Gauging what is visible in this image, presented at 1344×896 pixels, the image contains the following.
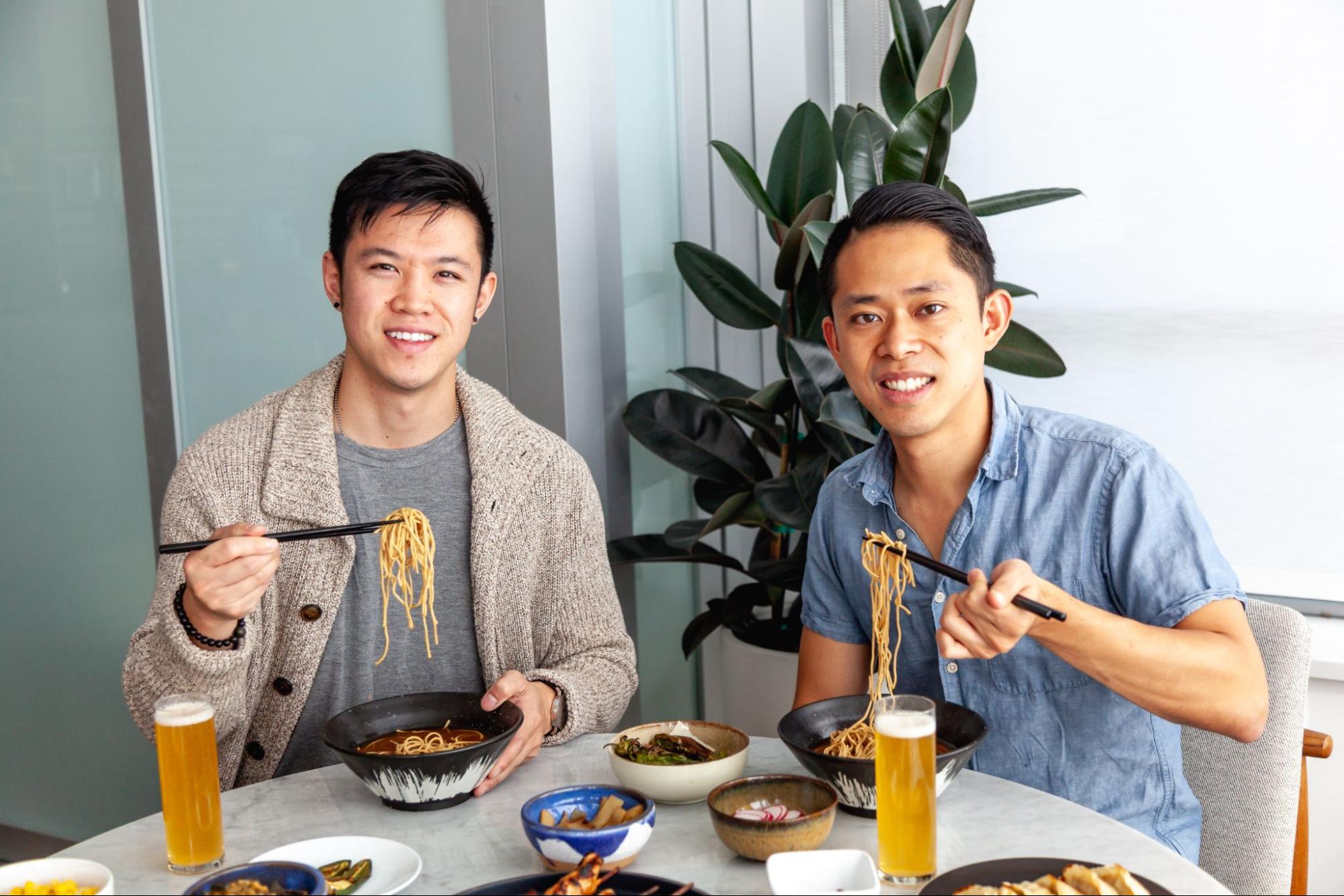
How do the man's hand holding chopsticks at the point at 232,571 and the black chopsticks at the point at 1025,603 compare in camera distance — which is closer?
the black chopsticks at the point at 1025,603

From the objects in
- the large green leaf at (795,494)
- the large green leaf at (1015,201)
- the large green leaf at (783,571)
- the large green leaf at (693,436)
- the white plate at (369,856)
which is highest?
the large green leaf at (1015,201)

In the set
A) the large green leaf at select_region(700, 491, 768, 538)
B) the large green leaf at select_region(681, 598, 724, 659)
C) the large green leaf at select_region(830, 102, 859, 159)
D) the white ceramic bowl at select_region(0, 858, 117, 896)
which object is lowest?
the large green leaf at select_region(681, 598, 724, 659)

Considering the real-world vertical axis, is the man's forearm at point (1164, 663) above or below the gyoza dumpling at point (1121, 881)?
above

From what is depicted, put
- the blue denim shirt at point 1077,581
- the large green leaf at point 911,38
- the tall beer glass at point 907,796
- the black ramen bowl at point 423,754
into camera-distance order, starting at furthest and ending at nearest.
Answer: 1. the large green leaf at point 911,38
2. the blue denim shirt at point 1077,581
3. the black ramen bowl at point 423,754
4. the tall beer glass at point 907,796

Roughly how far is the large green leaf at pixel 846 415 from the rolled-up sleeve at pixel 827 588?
370 millimetres

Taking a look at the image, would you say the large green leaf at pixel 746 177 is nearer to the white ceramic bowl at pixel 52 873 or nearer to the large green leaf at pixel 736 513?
the large green leaf at pixel 736 513

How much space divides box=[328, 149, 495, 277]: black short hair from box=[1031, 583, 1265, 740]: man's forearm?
1.23m

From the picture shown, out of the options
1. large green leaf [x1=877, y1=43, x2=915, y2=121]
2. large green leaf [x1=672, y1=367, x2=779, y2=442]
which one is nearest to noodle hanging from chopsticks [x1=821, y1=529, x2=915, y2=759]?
large green leaf [x1=672, y1=367, x2=779, y2=442]

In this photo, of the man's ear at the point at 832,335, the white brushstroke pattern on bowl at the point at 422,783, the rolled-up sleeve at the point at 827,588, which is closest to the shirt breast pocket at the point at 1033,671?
the rolled-up sleeve at the point at 827,588

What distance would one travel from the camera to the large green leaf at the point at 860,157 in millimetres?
2689

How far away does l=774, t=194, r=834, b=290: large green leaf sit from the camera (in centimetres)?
273

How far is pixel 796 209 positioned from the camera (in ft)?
9.62

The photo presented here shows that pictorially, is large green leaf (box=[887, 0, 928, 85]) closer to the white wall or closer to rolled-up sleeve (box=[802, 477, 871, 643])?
the white wall

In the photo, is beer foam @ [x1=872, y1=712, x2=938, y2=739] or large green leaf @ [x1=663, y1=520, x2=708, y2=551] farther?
large green leaf @ [x1=663, y1=520, x2=708, y2=551]
